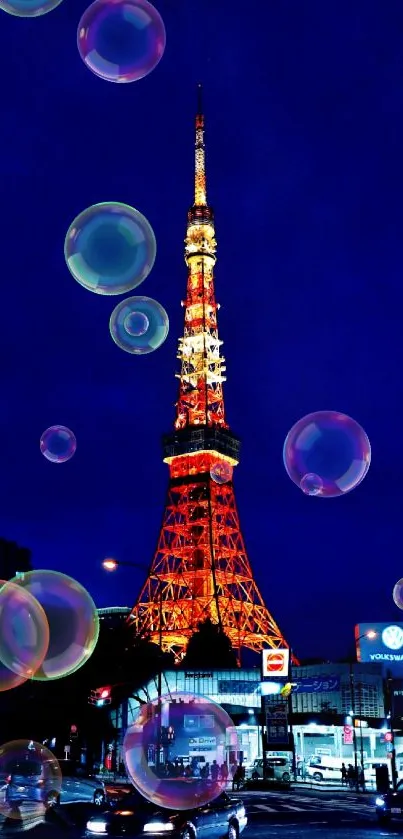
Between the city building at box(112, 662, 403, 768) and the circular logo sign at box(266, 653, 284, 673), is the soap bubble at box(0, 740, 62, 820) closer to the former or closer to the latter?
the circular logo sign at box(266, 653, 284, 673)

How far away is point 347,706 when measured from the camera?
76.1m

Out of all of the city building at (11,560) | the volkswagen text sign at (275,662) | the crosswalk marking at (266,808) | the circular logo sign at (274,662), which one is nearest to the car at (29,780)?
the crosswalk marking at (266,808)

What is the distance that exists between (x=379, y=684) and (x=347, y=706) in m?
4.32

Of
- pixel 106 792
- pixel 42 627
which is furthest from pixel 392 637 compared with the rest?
pixel 42 627

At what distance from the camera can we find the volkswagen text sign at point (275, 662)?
54.3 meters

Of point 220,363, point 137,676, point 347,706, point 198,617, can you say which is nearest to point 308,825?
point 137,676

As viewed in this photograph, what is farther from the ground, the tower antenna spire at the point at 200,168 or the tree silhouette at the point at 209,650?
the tower antenna spire at the point at 200,168

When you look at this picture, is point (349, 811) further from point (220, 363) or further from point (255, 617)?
point (220, 363)

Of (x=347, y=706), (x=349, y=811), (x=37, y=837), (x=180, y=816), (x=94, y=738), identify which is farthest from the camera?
(x=347, y=706)

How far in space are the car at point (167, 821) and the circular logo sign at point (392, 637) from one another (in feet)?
220

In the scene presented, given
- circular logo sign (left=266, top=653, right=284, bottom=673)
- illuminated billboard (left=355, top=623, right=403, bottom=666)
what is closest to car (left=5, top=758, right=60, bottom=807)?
circular logo sign (left=266, top=653, right=284, bottom=673)

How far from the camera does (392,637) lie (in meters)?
83.6

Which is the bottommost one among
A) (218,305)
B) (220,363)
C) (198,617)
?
(198,617)

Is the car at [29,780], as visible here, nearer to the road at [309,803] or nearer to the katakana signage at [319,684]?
the road at [309,803]
